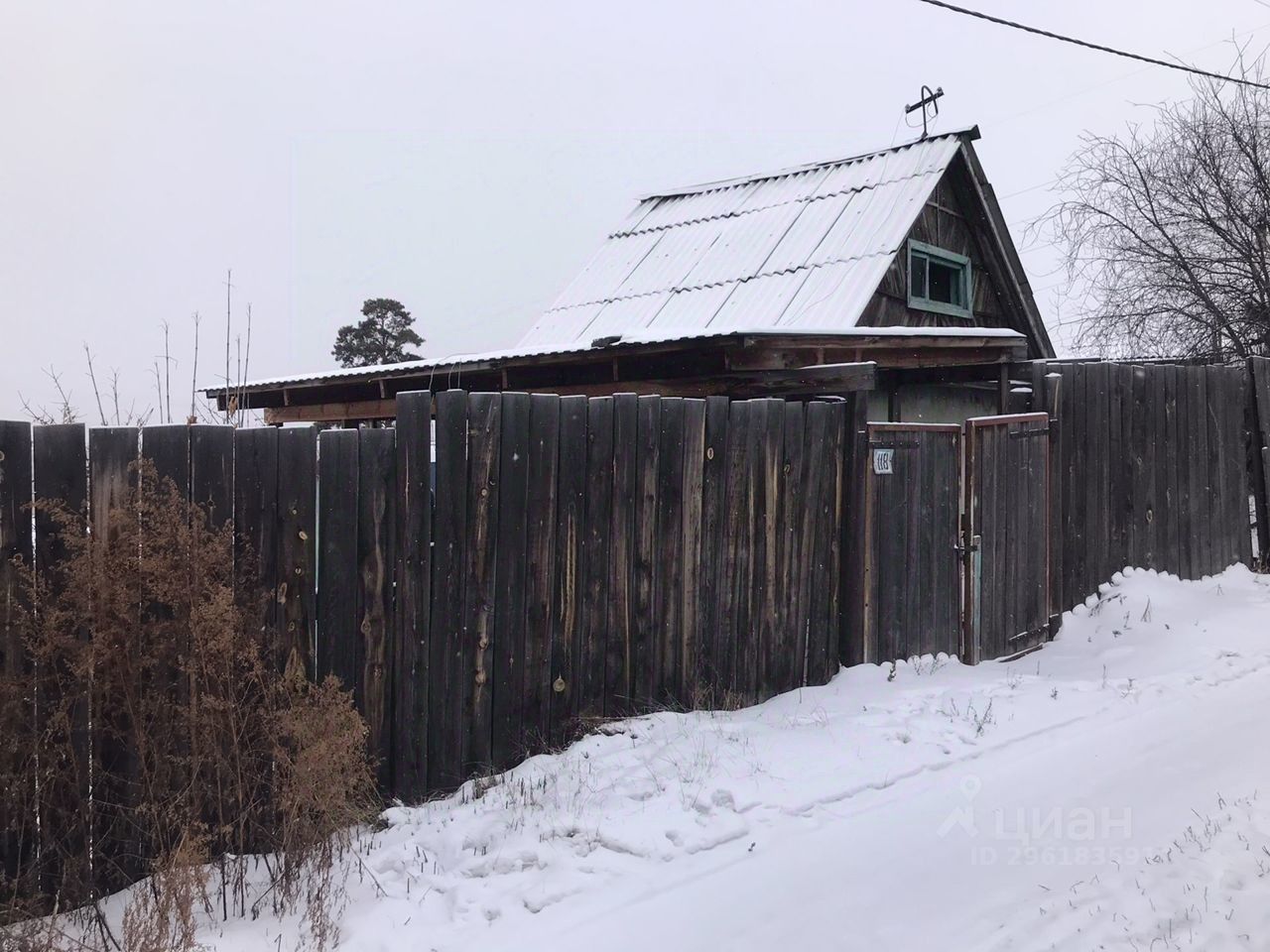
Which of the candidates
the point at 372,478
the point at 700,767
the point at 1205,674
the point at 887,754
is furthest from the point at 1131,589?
the point at 372,478

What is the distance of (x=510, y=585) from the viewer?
193 inches

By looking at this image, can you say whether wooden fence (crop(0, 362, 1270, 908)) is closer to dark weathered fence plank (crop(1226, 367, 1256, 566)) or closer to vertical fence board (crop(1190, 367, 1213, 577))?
vertical fence board (crop(1190, 367, 1213, 577))

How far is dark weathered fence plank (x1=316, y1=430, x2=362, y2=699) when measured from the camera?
175 inches

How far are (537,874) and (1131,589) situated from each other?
23.4 feet

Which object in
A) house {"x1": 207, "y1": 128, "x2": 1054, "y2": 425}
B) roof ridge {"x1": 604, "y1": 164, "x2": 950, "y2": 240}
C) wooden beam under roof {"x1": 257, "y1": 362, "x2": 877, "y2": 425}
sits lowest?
wooden beam under roof {"x1": 257, "y1": 362, "x2": 877, "y2": 425}

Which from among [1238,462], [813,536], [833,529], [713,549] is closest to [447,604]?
[713,549]

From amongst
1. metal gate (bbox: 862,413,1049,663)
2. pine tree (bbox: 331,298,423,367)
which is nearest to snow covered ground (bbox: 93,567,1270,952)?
metal gate (bbox: 862,413,1049,663)

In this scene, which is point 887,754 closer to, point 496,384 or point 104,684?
point 104,684

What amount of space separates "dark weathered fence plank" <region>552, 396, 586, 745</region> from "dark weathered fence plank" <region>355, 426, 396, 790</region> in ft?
3.04

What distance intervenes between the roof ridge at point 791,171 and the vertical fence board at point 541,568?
9.22 meters

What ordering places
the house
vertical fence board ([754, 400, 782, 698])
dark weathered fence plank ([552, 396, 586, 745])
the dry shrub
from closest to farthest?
the dry shrub < dark weathered fence plank ([552, 396, 586, 745]) < vertical fence board ([754, 400, 782, 698]) < the house

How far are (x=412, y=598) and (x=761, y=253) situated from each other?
330 inches

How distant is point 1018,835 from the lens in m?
4.24

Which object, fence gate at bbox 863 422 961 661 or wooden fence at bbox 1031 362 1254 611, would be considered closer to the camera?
fence gate at bbox 863 422 961 661
